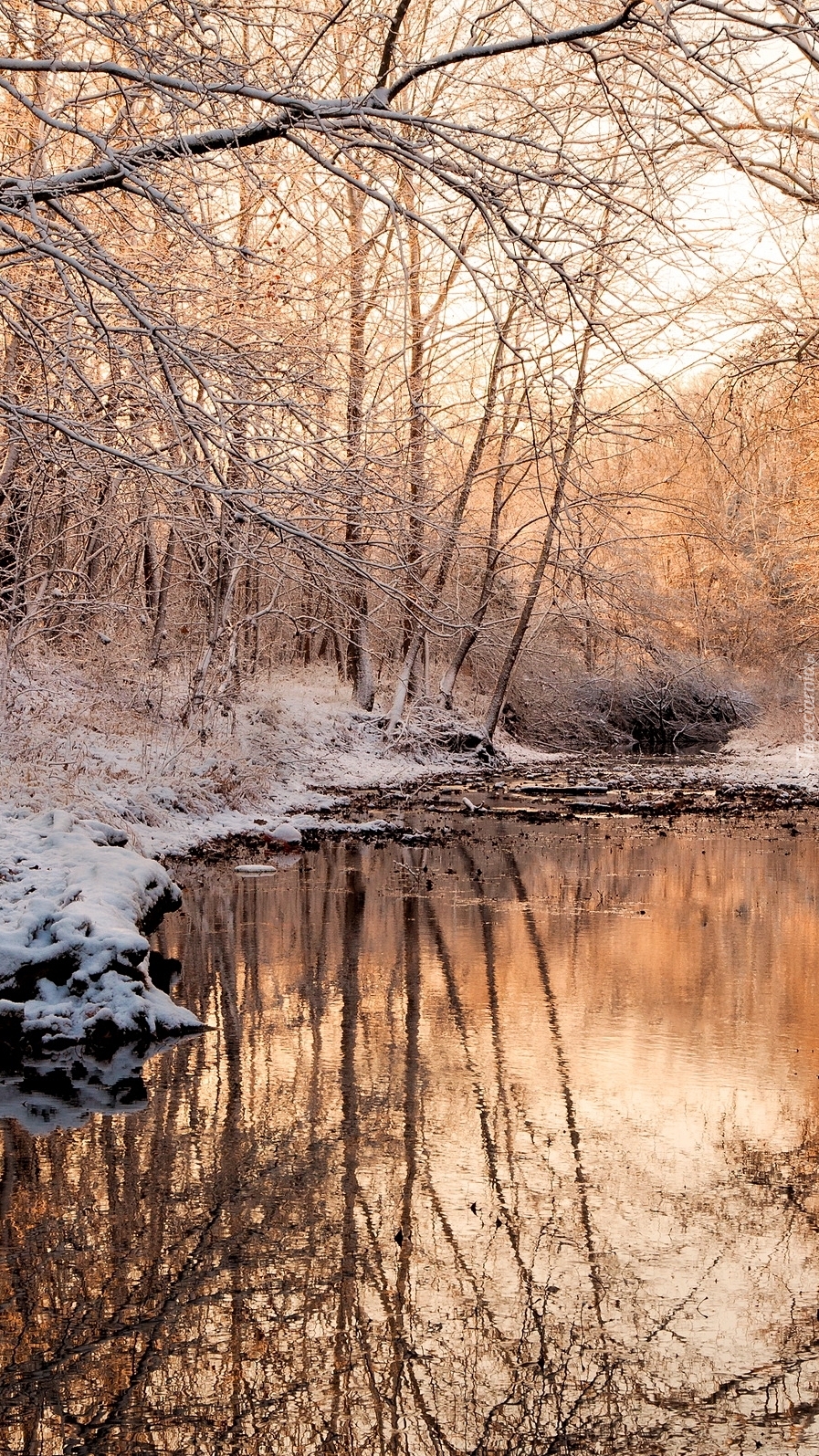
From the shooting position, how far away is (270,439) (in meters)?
7.11

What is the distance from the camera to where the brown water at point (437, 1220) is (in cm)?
394

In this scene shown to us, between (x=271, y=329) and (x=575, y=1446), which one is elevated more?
(x=271, y=329)

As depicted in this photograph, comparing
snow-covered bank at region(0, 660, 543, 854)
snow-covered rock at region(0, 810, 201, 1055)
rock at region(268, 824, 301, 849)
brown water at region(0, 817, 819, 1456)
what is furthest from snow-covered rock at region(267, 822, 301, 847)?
snow-covered rock at region(0, 810, 201, 1055)

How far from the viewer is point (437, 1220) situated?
17.2 ft

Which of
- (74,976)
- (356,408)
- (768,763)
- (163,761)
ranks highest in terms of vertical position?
(356,408)

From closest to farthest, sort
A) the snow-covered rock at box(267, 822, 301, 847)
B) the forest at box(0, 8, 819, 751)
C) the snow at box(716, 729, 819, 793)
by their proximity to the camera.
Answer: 1. the forest at box(0, 8, 819, 751)
2. the snow-covered rock at box(267, 822, 301, 847)
3. the snow at box(716, 729, 819, 793)

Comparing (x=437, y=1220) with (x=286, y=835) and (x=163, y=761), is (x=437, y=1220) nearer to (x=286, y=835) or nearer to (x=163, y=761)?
(x=286, y=835)

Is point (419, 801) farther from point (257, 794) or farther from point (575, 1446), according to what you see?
point (575, 1446)

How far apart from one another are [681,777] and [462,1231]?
66.9 ft

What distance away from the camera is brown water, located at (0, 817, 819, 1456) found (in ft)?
12.9

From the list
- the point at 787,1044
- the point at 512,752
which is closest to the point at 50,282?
the point at 787,1044

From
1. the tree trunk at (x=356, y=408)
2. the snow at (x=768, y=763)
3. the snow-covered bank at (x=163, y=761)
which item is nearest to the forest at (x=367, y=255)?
the tree trunk at (x=356, y=408)

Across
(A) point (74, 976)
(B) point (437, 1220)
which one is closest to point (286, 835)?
(A) point (74, 976)

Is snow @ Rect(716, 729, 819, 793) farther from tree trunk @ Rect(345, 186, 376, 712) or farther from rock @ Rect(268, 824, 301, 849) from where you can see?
tree trunk @ Rect(345, 186, 376, 712)
